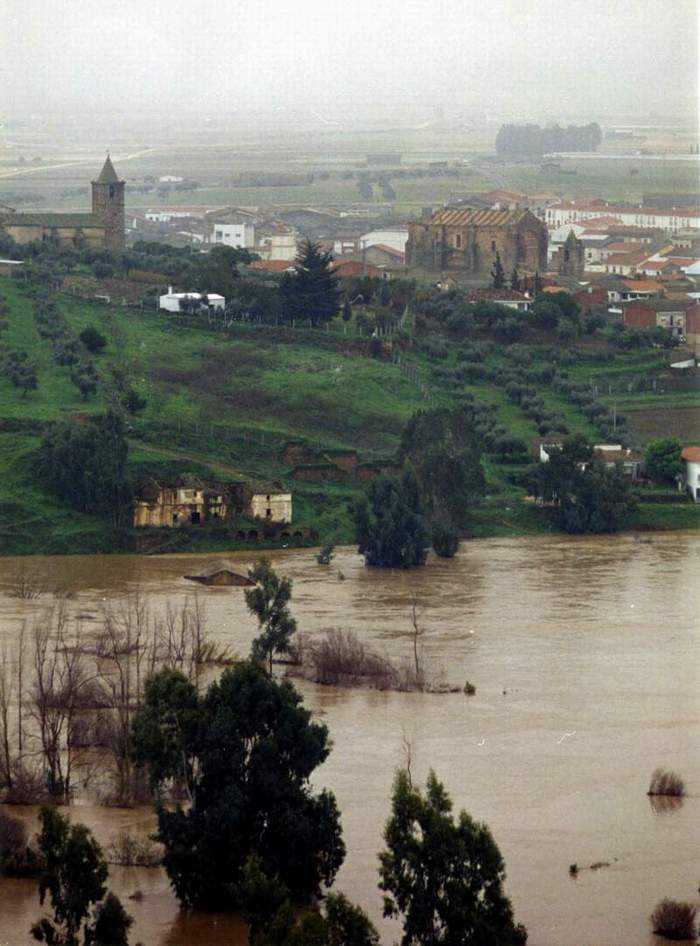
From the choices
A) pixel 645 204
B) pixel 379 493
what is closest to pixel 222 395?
pixel 379 493

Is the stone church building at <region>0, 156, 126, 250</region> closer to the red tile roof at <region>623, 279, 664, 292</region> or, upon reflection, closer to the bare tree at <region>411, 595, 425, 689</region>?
the red tile roof at <region>623, 279, 664, 292</region>

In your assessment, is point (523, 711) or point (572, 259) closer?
point (523, 711)

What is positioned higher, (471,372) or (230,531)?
(471,372)

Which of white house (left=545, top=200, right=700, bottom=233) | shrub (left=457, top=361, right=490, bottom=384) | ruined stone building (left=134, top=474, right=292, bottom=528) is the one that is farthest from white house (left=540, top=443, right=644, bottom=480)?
white house (left=545, top=200, right=700, bottom=233)

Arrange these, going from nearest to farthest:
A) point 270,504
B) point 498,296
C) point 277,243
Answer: point 270,504 < point 498,296 < point 277,243

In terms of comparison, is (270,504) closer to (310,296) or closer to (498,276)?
(310,296)

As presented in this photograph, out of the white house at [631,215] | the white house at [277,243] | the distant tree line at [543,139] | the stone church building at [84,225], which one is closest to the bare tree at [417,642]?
the stone church building at [84,225]

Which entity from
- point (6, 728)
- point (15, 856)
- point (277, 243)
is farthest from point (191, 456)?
point (277, 243)
